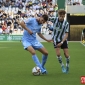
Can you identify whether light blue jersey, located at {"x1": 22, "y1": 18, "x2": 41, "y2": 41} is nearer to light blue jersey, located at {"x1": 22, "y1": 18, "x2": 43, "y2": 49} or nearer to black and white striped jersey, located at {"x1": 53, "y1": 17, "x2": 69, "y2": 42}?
light blue jersey, located at {"x1": 22, "y1": 18, "x2": 43, "y2": 49}

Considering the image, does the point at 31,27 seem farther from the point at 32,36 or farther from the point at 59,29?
the point at 59,29

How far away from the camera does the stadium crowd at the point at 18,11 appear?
40500mm

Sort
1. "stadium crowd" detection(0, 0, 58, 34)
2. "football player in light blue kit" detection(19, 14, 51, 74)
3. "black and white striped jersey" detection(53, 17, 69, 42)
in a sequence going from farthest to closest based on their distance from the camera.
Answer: "stadium crowd" detection(0, 0, 58, 34) → "black and white striped jersey" detection(53, 17, 69, 42) → "football player in light blue kit" detection(19, 14, 51, 74)

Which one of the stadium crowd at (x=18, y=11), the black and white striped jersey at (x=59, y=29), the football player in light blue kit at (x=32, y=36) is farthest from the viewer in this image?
the stadium crowd at (x=18, y=11)

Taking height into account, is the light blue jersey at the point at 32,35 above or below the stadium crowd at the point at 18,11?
above

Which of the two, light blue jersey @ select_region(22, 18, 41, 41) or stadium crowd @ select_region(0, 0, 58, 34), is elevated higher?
light blue jersey @ select_region(22, 18, 41, 41)

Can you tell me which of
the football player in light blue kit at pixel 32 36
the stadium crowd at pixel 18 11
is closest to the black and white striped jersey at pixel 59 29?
the football player in light blue kit at pixel 32 36

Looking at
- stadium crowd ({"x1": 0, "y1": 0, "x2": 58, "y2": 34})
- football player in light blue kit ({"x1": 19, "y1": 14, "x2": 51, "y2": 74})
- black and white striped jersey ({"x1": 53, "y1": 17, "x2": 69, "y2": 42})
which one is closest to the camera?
football player in light blue kit ({"x1": 19, "y1": 14, "x2": 51, "y2": 74})

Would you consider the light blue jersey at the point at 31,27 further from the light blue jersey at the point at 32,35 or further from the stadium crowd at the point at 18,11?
the stadium crowd at the point at 18,11

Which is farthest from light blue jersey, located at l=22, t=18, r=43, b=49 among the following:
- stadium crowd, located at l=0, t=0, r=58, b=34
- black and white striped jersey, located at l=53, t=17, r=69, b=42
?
stadium crowd, located at l=0, t=0, r=58, b=34

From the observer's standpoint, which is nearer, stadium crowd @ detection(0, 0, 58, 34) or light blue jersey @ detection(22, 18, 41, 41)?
light blue jersey @ detection(22, 18, 41, 41)

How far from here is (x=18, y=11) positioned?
4247 centimetres

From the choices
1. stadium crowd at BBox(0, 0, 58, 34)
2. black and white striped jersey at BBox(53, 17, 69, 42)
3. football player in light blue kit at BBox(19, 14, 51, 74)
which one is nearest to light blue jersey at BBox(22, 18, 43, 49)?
football player in light blue kit at BBox(19, 14, 51, 74)

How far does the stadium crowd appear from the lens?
4050 centimetres
